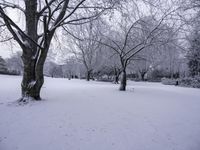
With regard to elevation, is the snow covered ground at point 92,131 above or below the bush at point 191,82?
below

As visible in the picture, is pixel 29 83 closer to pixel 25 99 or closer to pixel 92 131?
pixel 25 99

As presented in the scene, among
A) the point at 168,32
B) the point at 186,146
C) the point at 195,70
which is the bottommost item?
the point at 186,146

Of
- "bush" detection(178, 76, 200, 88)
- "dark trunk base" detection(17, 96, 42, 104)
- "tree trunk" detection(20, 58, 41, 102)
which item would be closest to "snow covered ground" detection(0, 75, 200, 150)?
"dark trunk base" detection(17, 96, 42, 104)

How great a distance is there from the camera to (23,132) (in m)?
3.43

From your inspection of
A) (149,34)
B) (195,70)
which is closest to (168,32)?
(149,34)

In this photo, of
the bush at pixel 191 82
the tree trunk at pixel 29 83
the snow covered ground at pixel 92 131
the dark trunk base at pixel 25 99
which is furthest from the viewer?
the bush at pixel 191 82

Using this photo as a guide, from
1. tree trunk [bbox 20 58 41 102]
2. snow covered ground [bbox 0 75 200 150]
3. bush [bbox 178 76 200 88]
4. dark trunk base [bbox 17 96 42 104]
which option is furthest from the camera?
bush [bbox 178 76 200 88]

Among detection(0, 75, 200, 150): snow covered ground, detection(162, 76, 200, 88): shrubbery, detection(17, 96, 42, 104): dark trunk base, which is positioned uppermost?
detection(162, 76, 200, 88): shrubbery

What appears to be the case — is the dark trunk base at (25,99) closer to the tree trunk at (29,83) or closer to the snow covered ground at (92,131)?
the tree trunk at (29,83)

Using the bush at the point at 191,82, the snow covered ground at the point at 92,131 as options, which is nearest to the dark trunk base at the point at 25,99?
the snow covered ground at the point at 92,131

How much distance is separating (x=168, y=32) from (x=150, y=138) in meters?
9.92

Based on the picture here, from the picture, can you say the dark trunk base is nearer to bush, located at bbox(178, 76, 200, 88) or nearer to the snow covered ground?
the snow covered ground

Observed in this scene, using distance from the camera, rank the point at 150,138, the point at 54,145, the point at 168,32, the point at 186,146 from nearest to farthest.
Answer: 1. the point at 54,145
2. the point at 186,146
3. the point at 150,138
4. the point at 168,32

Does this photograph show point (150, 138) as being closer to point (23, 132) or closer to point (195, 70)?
point (23, 132)
